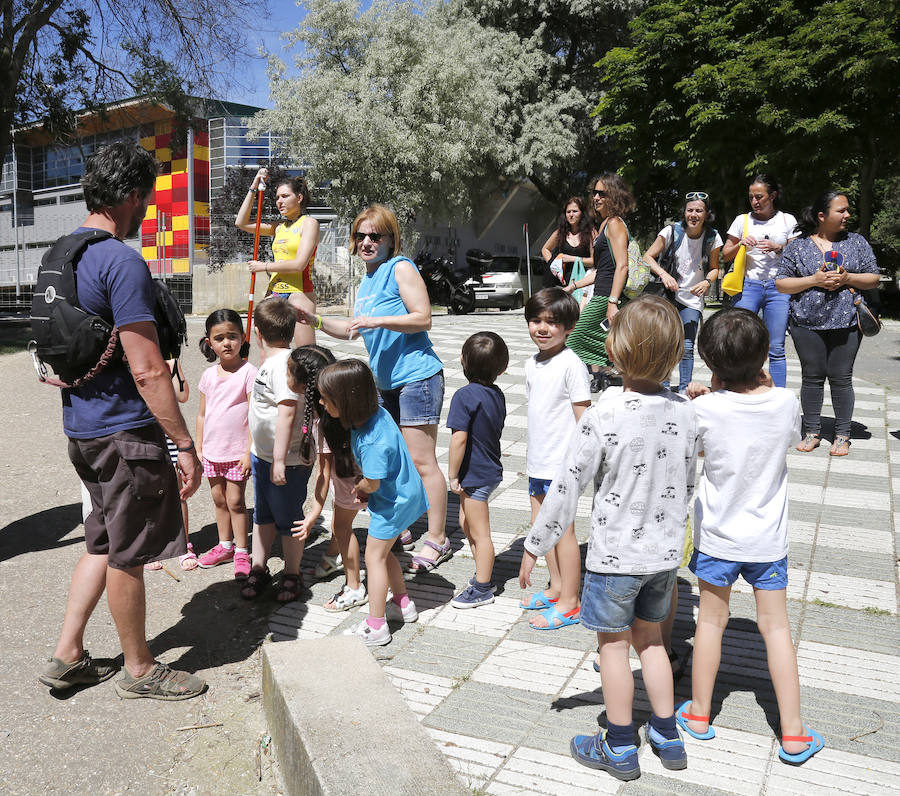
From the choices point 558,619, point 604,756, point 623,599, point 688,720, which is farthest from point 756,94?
point 604,756

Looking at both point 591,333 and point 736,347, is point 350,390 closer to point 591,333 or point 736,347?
point 736,347

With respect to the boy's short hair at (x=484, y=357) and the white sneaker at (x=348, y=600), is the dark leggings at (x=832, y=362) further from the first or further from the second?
the white sneaker at (x=348, y=600)

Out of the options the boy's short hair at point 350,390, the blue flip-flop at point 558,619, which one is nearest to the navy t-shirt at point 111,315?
the boy's short hair at point 350,390

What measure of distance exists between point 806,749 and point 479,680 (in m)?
1.16

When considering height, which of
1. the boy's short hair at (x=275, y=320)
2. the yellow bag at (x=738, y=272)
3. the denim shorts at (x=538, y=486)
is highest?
the yellow bag at (x=738, y=272)

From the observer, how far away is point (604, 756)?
2.66 m

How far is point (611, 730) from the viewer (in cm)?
264

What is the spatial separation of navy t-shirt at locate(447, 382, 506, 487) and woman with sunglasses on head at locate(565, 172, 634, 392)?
2534 millimetres

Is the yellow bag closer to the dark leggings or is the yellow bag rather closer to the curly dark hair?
the dark leggings

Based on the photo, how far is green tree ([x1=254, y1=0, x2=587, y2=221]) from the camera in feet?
79.0

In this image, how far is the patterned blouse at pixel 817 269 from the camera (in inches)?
253

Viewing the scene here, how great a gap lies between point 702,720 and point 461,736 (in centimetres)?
81

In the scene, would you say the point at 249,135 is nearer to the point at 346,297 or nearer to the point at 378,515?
the point at 346,297

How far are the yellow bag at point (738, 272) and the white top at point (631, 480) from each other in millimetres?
4559
